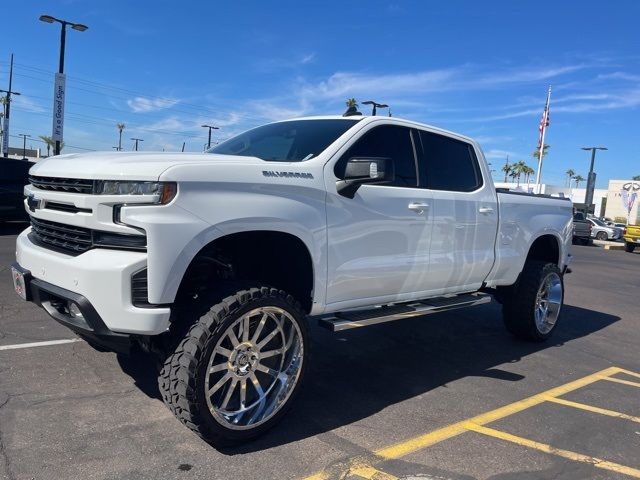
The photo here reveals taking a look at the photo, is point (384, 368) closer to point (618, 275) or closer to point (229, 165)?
point (229, 165)

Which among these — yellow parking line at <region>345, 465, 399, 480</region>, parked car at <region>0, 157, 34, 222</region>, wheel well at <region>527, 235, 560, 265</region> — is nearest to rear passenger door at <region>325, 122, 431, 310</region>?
yellow parking line at <region>345, 465, 399, 480</region>

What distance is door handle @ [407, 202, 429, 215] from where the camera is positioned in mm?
4395

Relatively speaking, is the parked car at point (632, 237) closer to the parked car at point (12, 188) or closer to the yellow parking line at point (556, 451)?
the parked car at point (12, 188)

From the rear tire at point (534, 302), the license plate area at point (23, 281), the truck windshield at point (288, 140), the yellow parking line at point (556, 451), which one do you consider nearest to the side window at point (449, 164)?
the truck windshield at point (288, 140)

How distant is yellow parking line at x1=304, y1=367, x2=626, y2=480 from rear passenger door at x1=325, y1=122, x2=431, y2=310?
1044 mm

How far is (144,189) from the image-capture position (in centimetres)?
296

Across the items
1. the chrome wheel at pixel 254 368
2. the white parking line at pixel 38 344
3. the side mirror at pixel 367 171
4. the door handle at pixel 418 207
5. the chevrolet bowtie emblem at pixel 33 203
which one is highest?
the side mirror at pixel 367 171

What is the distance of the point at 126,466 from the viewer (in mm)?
3018

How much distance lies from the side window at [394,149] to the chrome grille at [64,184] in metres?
1.82

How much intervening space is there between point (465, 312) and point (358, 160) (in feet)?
16.2

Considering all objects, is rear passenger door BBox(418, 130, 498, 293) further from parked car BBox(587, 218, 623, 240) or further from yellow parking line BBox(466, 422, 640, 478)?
parked car BBox(587, 218, 623, 240)

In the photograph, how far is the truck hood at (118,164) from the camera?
298cm

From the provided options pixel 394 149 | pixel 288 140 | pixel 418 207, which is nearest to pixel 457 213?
pixel 418 207

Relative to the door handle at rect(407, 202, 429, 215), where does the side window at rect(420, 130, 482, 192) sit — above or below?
above
